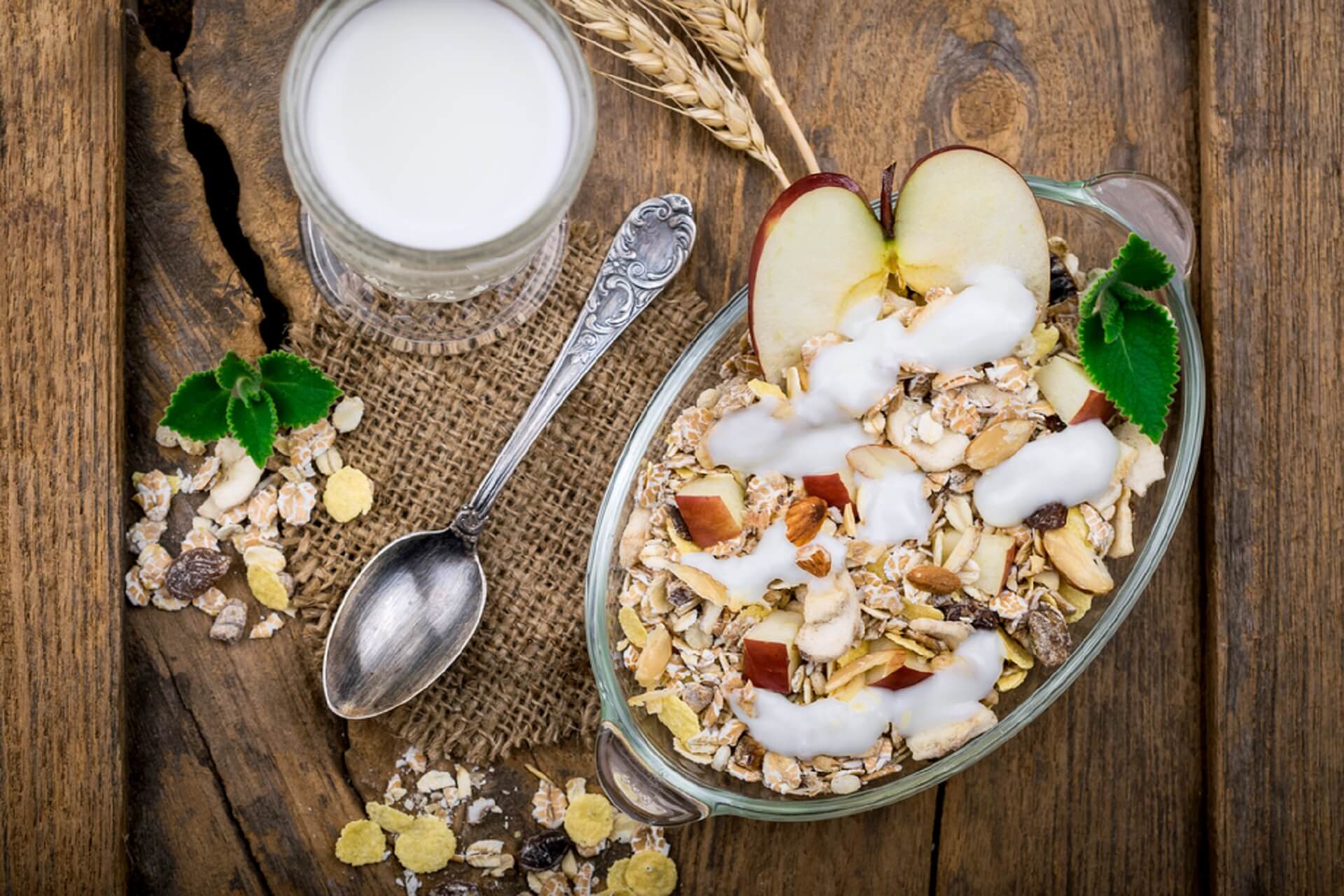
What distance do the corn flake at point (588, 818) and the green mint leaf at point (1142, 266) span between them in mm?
733

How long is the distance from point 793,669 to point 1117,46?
764 mm

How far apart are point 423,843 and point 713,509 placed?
48cm

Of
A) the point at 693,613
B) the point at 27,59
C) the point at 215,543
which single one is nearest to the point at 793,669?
the point at 693,613

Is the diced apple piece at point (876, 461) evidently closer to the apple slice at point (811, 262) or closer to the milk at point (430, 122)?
the apple slice at point (811, 262)

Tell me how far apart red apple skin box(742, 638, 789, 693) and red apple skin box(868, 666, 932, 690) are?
8cm

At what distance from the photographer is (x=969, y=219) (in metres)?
0.94

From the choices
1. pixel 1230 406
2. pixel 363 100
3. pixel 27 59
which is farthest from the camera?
pixel 1230 406

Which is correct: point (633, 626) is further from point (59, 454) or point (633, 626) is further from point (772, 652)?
point (59, 454)

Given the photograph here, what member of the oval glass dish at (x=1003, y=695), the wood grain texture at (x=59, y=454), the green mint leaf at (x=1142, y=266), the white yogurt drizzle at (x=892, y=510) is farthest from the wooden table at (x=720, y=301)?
the white yogurt drizzle at (x=892, y=510)

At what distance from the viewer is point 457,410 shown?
1075 mm

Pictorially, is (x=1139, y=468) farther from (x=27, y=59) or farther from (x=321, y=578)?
(x=27, y=59)

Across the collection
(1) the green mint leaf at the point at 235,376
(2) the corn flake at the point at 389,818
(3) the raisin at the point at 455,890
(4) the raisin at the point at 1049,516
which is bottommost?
(3) the raisin at the point at 455,890

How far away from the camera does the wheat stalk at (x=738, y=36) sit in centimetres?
104

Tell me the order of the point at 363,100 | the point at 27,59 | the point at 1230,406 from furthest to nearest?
1. the point at 1230,406
2. the point at 27,59
3. the point at 363,100
